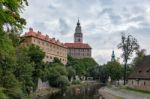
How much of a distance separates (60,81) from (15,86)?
181 feet

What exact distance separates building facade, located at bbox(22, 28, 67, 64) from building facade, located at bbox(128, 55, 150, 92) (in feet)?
178

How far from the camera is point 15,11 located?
11500 millimetres

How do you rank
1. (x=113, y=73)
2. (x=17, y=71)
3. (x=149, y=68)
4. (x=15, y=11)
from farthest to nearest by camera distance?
(x=113, y=73), (x=149, y=68), (x=17, y=71), (x=15, y=11)

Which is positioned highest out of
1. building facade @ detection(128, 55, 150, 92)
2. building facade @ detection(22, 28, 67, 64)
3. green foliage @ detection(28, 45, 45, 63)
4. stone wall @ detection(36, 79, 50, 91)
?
building facade @ detection(22, 28, 67, 64)

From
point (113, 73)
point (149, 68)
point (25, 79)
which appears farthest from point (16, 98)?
point (113, 73)

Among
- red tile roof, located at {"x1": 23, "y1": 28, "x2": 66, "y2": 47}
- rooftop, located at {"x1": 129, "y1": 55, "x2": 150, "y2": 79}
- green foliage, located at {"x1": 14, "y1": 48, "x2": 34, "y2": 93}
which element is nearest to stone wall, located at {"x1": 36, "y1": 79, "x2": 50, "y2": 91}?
rooftop, located at {"x1": 129, "y1": 55, "x2": 150, "y2": 79}

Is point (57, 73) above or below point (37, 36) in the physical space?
below

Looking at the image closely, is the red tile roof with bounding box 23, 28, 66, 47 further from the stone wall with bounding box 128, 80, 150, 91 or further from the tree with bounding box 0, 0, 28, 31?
the tree with bounding box 0, 0, 28, 31

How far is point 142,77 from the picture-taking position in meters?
67.9

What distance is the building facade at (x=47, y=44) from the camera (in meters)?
125

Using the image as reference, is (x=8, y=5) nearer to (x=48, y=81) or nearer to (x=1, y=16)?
(x=1, y=16)

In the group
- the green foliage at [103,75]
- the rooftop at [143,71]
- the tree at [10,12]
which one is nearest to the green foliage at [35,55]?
the rooftop at [143,71]

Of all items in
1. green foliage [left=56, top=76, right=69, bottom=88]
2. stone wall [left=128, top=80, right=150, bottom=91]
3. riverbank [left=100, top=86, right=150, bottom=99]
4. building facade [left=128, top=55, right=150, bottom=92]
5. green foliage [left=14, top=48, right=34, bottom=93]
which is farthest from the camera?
green foliage [left=56, top=76, right=69, bottom=88]

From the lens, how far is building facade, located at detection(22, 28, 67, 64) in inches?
4920
